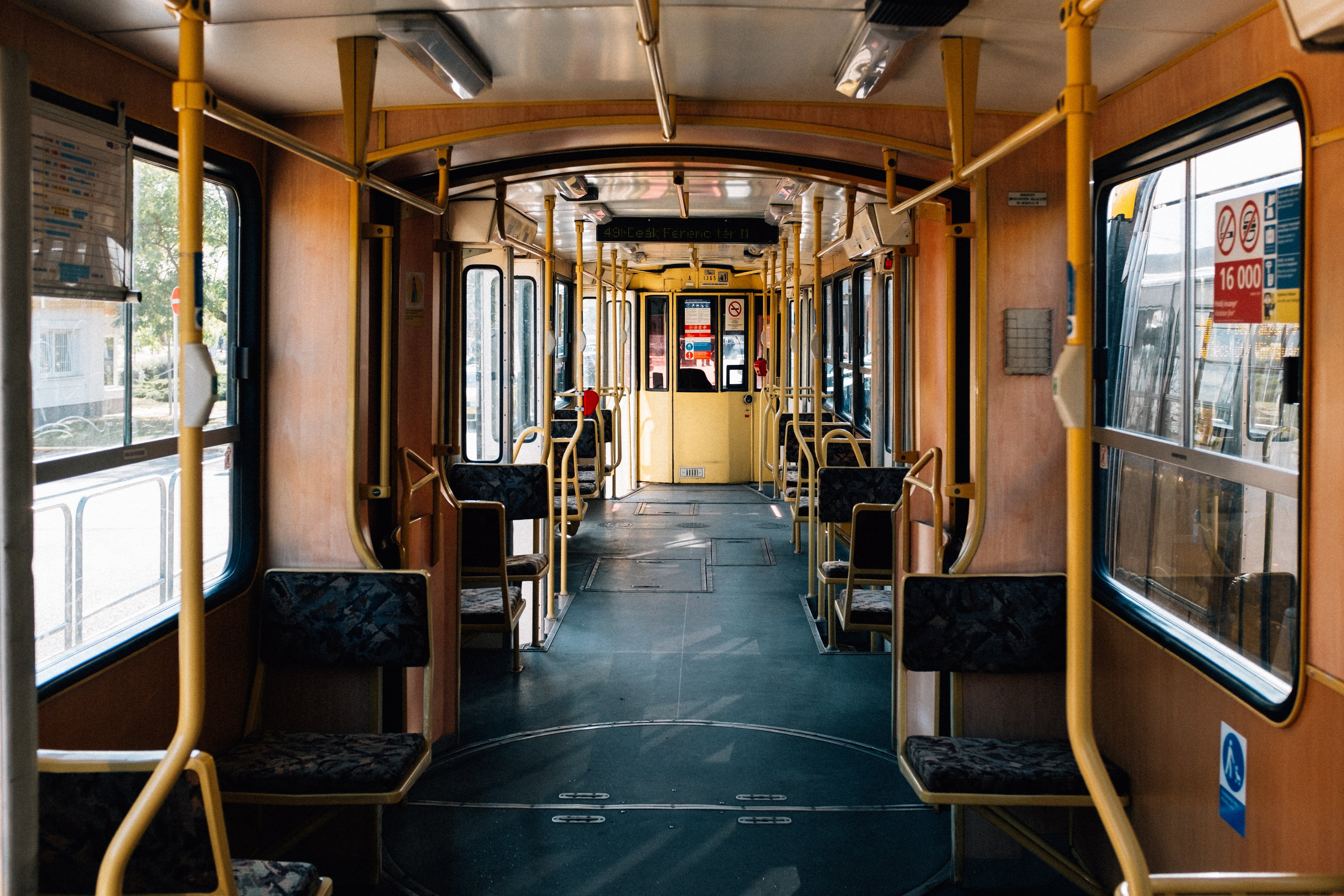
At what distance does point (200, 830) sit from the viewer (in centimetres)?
210

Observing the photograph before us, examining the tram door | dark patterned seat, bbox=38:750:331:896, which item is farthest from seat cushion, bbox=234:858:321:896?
the tram door

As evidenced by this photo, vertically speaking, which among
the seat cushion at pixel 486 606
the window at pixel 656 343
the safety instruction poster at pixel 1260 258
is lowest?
the seat cushion at pixel 486 606

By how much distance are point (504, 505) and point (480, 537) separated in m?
0.22

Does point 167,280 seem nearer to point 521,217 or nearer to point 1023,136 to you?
point 1023,136

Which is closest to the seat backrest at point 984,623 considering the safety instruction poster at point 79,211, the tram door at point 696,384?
the safety instruction poster at point 79,211

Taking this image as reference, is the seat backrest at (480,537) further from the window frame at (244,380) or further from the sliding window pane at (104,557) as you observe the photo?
the sliding window pane at (104,557)

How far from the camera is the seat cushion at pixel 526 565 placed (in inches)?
216

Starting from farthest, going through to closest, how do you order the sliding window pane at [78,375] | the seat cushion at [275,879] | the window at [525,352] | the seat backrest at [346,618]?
the window at [525,352]
the seat backrest at [346,618]
the sliding window pane at [78,375]
the seat cushion at [275,879]

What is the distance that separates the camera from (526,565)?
5.55 m

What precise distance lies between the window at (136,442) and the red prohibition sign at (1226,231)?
2555 mm

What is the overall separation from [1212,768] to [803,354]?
32.7 ft

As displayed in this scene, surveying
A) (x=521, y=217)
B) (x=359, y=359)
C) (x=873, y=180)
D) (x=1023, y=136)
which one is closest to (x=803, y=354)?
(x=521, y=217)

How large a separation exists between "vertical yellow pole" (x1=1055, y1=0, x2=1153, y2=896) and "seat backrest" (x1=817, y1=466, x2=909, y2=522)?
388 cm

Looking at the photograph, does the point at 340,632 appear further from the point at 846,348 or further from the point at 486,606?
the point at 846,348
